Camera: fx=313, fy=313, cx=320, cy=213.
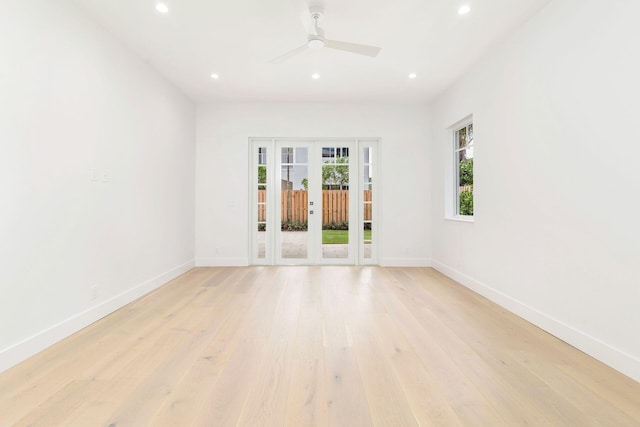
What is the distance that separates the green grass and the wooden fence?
19 cm

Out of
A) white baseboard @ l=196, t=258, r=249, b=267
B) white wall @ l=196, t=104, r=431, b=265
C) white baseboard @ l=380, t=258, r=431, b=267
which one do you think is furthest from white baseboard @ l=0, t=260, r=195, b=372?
white baseboard @ l=380, t=258, r=431, b=267

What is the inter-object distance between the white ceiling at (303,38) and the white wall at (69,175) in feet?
1.34

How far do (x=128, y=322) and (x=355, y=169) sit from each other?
3.81 m

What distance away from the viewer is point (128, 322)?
9.01 ft

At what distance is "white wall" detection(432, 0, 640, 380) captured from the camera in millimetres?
1962

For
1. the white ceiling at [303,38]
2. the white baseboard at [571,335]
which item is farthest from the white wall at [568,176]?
the white ceiling at [303,38]

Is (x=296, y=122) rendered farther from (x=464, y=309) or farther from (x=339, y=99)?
(x=464, y=309)

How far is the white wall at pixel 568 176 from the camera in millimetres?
1962

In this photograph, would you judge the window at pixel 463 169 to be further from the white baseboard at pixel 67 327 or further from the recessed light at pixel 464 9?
the white baseboard at pixel 67 327

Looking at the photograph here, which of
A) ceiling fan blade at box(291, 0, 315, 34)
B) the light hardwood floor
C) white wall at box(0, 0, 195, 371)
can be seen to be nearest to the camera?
the light hardwood floor

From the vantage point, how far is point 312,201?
527 cm

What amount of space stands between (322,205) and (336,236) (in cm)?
58

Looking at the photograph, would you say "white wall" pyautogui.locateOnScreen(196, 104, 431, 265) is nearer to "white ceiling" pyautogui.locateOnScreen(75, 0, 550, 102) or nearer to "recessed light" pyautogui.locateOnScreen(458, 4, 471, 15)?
"white ceiling" pyautogui.locateOnScreen(75, 0, 550, 102)

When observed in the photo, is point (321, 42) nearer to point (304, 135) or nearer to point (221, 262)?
point (304, 135)
